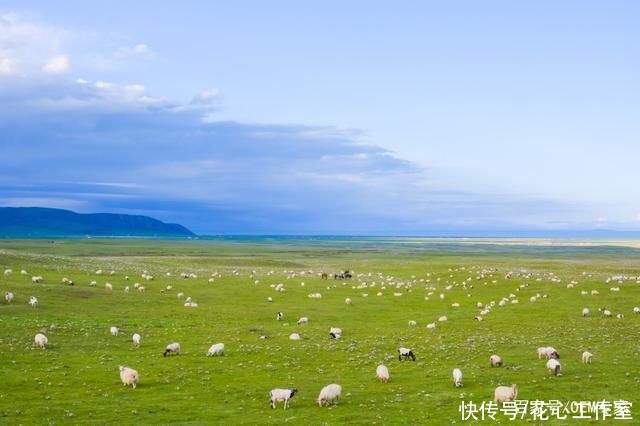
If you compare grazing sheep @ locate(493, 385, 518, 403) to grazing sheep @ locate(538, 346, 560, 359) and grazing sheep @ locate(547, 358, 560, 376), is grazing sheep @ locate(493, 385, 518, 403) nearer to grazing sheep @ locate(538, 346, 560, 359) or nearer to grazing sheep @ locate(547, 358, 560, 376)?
grazing sheep @ locate(547, 358, 560, 376)

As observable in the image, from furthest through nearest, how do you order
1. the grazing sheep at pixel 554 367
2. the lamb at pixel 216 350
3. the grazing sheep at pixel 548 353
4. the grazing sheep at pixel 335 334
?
the grazing sheep at pixel 335 334
the lamb at pixel 216 350
the grazing sheep at pixel 548 353
the grazing sheep at pixel 554 367

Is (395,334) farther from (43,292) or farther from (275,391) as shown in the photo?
(43,292)

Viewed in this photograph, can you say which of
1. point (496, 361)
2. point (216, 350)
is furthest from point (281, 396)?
point (496, 361)

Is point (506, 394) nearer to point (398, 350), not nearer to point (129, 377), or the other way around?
point (398, 350)

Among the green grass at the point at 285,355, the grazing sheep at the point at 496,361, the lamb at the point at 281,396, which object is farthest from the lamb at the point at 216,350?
the grazing sheep at the point at 496,361

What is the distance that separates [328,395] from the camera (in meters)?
21.8

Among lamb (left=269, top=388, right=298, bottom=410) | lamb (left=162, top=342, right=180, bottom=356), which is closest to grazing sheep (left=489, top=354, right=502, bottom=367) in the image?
lamb (left=269, top=388, right=298, bottom=410)

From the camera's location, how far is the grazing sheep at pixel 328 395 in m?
21.7

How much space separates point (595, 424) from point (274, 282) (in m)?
60.7

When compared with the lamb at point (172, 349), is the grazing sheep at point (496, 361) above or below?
above

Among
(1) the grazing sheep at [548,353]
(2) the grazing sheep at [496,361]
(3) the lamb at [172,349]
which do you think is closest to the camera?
(2) the grazing sheep at [496,361]

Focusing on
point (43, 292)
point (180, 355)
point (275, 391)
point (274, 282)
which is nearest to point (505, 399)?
point (275, 391)

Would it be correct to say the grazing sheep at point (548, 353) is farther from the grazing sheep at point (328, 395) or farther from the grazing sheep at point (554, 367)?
the grazing sheep at point (328, 395)

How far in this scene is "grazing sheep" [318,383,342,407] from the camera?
21.7 metres
